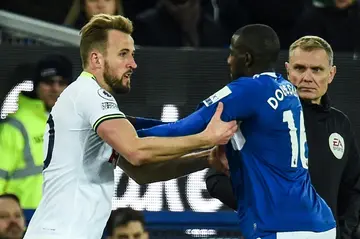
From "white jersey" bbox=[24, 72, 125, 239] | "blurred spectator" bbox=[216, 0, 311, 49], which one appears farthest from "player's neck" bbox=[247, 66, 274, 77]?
"blurred spectator" bbox=[216, 0, 311, 49]

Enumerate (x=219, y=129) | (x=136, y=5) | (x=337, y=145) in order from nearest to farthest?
(x=219, y=129), (x=337, y=145), (x=136, y=5)

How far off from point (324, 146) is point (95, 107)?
4.78 feet

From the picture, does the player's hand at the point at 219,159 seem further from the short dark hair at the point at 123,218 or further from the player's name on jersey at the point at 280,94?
the short dark hair at the point at 123,218

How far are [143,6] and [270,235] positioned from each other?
4.36 meters

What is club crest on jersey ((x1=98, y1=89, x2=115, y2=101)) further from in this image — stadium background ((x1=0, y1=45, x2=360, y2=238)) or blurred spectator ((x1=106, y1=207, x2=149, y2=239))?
stadium background ((x1=0, y1=45, x2=360, y2=238))

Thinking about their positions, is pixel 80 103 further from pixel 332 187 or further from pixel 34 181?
pixel 34 181

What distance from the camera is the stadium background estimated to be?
778 cm

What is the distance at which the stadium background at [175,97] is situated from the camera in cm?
778

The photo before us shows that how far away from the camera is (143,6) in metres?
9.45

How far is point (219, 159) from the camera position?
5789 mm

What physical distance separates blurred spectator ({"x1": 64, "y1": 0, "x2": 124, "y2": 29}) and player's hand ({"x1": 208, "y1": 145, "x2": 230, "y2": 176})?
2.79 metres

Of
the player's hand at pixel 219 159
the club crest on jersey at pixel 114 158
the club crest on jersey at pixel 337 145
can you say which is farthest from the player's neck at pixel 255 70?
the club crest on jersey at pixel 337 145

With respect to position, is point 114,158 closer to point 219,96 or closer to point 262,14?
point 219,96

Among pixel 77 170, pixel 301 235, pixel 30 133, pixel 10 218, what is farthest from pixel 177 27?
pixel 301 235
